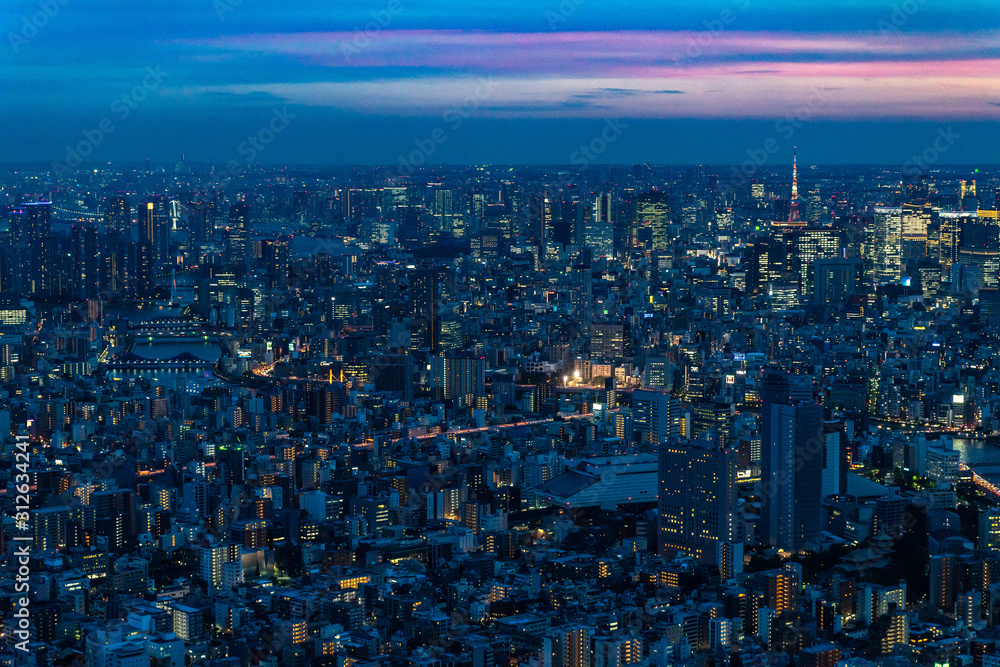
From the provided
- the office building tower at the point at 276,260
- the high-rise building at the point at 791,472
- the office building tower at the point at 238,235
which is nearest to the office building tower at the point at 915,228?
the office building tower at the point at 276,260

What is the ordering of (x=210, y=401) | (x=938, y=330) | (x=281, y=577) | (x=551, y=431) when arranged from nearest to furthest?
(x=281, y=577) < (x=551, y=431) < (x=210, y=401) < (x=938, y=330)

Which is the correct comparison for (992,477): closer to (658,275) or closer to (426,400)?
(426,400)

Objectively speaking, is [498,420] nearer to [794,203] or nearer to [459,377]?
[459,377]

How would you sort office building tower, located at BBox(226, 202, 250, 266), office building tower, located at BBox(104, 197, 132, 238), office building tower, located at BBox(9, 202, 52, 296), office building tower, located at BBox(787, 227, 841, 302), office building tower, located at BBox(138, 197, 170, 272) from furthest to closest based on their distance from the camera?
office building tower, located at BBox(138, 197, 170, 272) → office building tower, located at BBox(104, 197, 132, 238) → office building tower, located at BBox(226, 202, 250, 266) → office building tower, located at BBox(9, 202, 52, 296) → office building tower, located at BBox(787, 227, 841, 302)

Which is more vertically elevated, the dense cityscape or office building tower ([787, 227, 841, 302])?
office building tower ([787, 227, 841, 302])

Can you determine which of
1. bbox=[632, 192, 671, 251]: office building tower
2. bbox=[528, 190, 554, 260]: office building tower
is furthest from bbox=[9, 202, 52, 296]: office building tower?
bbox=[632, 192, 671, 251]: office building tower

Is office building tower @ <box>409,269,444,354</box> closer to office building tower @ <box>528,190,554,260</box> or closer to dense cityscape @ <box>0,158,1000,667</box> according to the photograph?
dense cityscape @ <box>0,158,1000,667</box>

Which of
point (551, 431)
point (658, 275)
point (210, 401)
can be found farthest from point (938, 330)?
point (210, 401)
